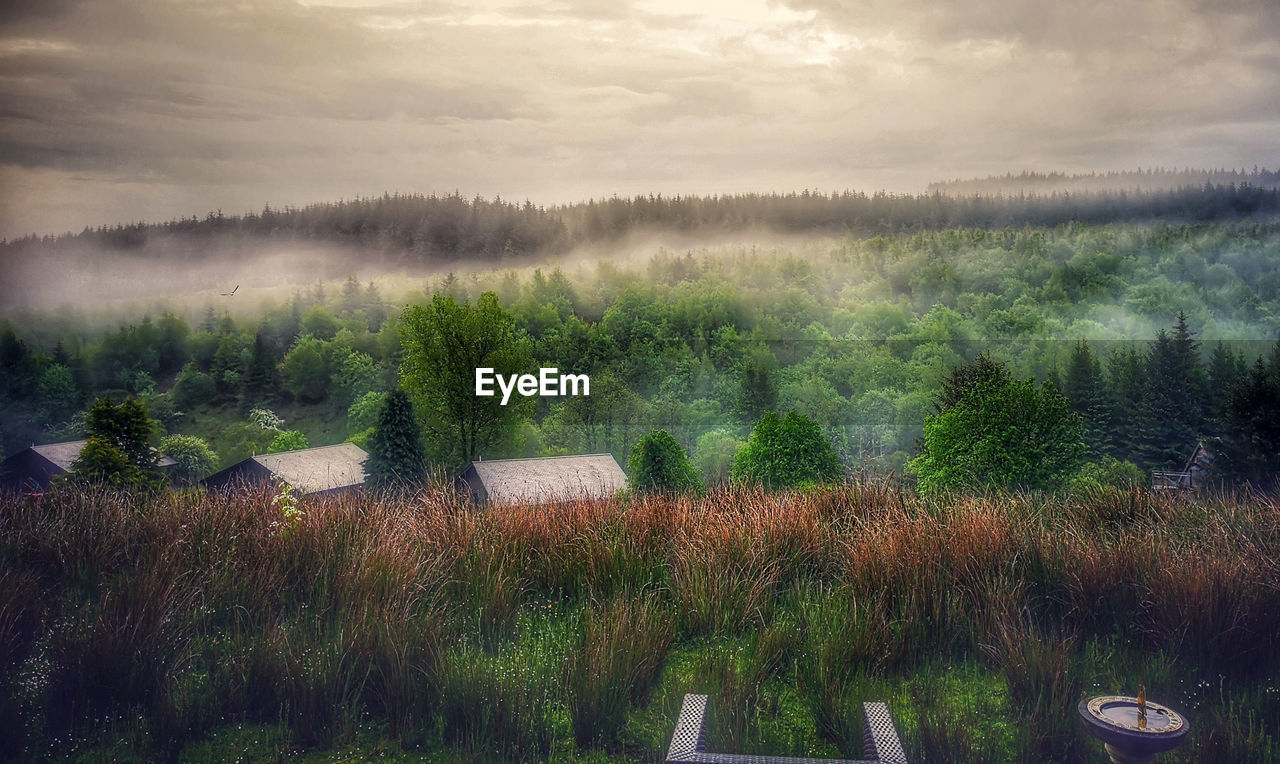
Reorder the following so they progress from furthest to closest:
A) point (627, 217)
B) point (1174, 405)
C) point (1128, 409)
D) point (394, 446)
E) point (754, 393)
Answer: point (627, 217), point (754, 393), point (1128, 409), point (1174, 405), point (394, 446)

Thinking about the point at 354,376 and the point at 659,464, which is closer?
the point at 659,464

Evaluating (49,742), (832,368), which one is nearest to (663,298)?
(832,368)

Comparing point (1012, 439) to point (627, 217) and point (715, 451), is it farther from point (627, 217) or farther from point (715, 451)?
point (627, 217)

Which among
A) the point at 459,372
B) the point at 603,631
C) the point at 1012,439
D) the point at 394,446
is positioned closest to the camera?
the point at 603,631

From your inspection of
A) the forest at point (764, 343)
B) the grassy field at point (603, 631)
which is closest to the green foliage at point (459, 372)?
the forest at point (764, 343)

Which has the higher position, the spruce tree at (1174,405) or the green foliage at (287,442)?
the spruce tree at (1174,405)

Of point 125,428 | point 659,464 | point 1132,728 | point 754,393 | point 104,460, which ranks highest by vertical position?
point 1132,728

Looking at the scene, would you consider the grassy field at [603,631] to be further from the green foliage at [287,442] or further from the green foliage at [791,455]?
the green foliage at [287,442]

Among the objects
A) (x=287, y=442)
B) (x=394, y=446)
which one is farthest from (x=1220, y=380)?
(x=287, y=442)
